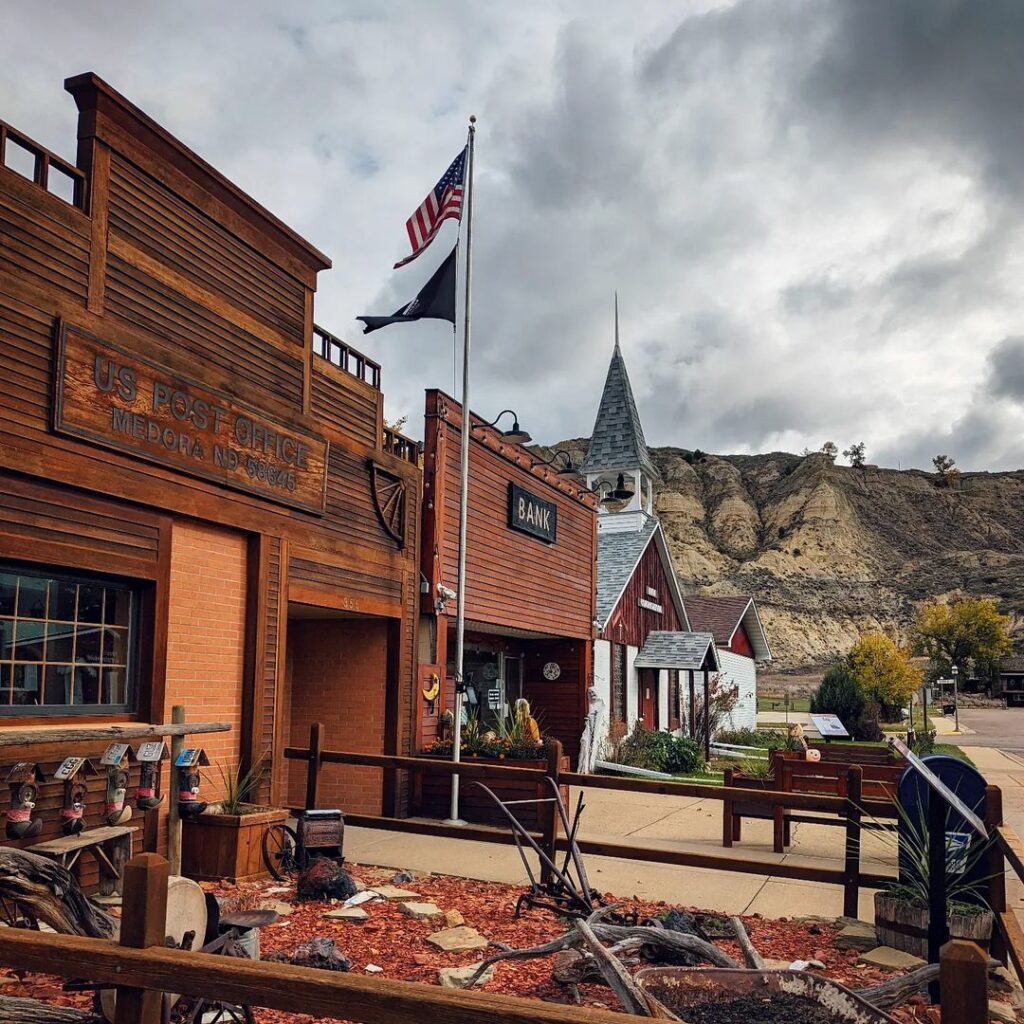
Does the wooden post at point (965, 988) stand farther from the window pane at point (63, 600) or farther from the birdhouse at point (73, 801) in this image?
the window pane at point (63, 600)

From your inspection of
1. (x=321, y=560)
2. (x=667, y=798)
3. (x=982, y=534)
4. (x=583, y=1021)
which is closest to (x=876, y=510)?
(x=982, y=534)

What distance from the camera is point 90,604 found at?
25.8ft

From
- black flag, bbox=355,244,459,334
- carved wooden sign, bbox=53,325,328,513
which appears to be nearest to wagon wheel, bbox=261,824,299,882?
carved wooden sign, bbox=53,325,328,513

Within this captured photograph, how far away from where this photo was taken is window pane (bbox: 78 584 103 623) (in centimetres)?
777

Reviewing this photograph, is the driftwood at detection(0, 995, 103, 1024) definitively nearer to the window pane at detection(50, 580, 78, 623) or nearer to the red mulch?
the red mulch

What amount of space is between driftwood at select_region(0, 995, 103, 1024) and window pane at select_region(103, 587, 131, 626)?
185 inches

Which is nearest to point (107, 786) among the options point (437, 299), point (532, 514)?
point (437, 299)

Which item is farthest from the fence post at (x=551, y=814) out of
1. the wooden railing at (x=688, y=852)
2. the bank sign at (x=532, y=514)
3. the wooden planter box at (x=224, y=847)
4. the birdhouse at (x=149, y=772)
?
the bank sign at (x=532, y=514)

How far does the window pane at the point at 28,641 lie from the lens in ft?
23.6

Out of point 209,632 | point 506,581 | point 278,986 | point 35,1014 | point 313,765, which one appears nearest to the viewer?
point 278,986

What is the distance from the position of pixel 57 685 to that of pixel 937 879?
6.35 metres

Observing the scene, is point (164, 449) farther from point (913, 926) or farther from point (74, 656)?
point (913, 926)

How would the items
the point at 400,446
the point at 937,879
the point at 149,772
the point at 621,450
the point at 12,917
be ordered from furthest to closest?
the point at 621,450, the point at 400,446, the point at 149,772, the point at 937,879, the point at 12,917

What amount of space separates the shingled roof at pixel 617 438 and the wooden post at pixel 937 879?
2194cm
